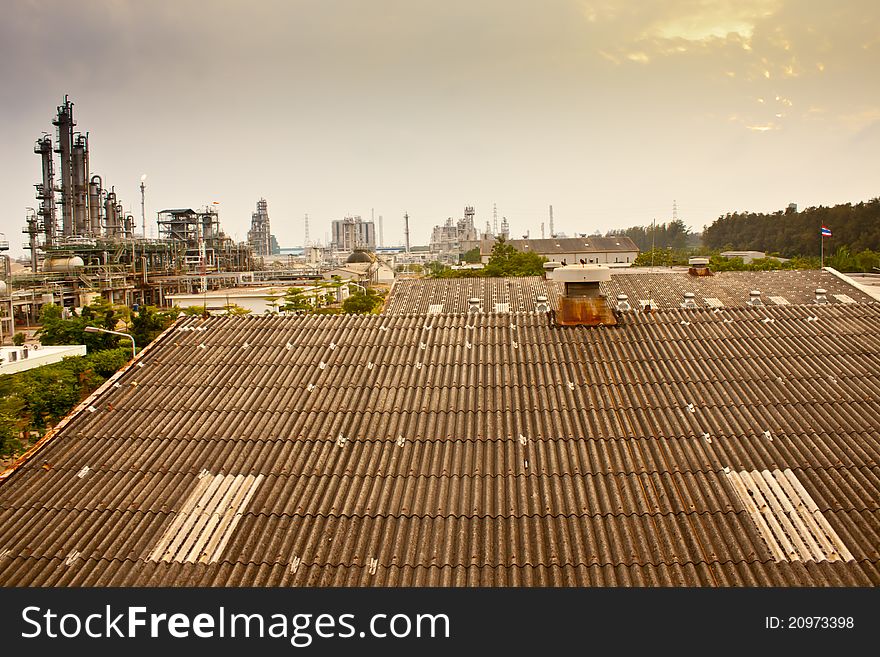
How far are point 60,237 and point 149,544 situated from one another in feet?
182

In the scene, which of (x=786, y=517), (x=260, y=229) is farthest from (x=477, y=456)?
(x=260, y=229)

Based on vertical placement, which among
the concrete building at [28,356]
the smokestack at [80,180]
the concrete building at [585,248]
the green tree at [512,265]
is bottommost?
the concrete building at [28,356]

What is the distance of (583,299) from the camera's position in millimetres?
8289

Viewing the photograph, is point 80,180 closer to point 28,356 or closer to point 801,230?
point 28,356

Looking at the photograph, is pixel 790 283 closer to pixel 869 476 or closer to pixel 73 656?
pixel 869 476

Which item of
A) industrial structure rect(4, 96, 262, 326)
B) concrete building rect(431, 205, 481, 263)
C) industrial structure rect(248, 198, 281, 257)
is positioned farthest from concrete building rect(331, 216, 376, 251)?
industrial structure rect(4, 96, 262, 326)

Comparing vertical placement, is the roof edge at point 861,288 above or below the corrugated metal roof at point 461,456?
above

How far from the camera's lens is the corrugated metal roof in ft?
16.0

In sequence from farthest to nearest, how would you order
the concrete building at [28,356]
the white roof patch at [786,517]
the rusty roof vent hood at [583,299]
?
the concrete building at [28,356]
the rusty roof vent hood at [583,299]
the white roof patch at [786,517]

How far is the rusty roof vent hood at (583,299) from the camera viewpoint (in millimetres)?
8180

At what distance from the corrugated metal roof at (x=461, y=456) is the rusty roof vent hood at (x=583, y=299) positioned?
0.97 ft

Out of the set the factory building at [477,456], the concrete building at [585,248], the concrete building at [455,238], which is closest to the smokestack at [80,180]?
the concrete building at [585,248]

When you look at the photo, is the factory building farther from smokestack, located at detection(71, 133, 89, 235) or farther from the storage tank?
smokestack, located at detection(71, 133, 89, 235)

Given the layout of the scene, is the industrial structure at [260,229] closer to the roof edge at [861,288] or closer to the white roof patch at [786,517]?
the roof edge at [861,288]
